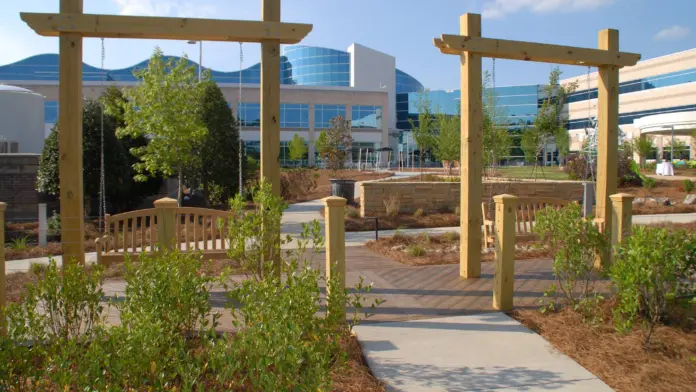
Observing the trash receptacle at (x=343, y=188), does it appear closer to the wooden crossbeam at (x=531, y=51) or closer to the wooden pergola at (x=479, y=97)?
the wooden pergola at (x=479, y=97)

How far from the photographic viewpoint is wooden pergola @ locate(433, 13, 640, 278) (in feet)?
21.7

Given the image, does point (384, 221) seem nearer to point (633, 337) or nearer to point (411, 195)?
point (411, 195)

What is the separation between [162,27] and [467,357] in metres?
4.31

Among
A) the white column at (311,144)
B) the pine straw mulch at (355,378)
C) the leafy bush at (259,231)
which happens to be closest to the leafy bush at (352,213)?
the leafy bush at (259,231)

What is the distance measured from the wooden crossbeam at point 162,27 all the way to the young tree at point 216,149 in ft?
37.0

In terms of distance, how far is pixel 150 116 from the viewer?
569 inches

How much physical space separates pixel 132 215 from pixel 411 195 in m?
8.96

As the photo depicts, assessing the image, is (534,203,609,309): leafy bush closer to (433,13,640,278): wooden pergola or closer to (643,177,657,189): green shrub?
(433,13,640,278): wooden pergola

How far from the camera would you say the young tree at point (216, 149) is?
1716 centimetres

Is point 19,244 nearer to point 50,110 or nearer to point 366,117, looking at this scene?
point 50,110

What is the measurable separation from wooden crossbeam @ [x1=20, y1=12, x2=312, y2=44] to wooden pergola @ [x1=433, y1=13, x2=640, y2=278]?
6.19ft

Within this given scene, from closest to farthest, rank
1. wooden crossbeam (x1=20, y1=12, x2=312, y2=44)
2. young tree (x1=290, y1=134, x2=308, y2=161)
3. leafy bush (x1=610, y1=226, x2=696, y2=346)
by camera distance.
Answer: leafy bush (x1=610, y1=226, x2=696, y2=346), wooden crossbeam (x1=20, y1=12, x2=312, y2=44), young tree (x1=290, y1=134, x2=308, y2=161)

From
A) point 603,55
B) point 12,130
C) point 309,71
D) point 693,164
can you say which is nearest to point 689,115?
point 693,164

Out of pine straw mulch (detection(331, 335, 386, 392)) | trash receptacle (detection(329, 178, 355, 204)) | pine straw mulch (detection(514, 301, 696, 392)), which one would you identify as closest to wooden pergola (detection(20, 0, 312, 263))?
pine straw mulch (detection(331, 335, 386, 392))
